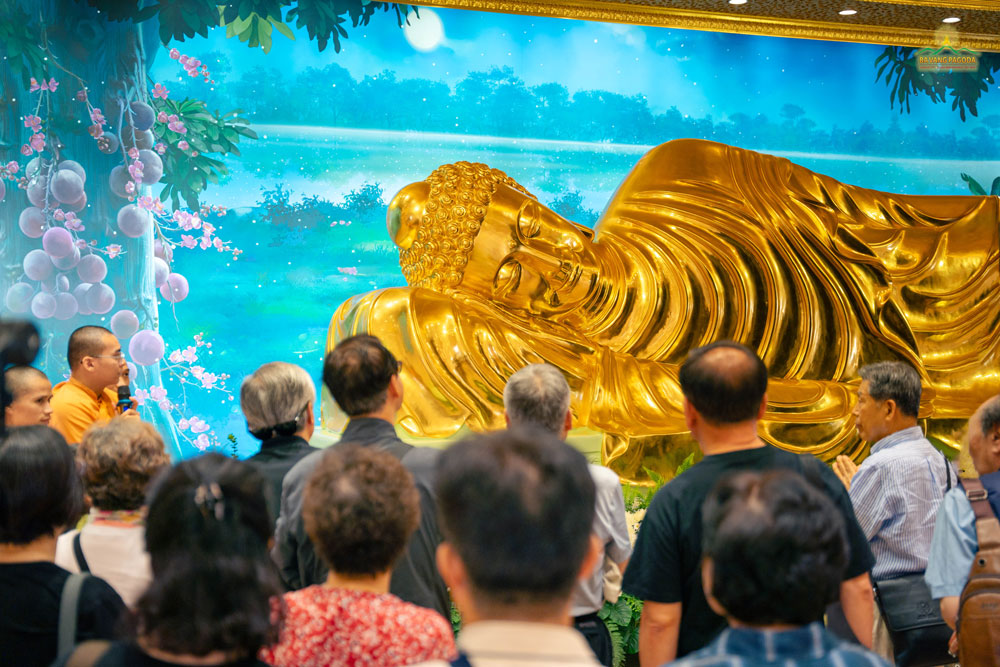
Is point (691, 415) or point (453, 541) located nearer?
point (453, 541)

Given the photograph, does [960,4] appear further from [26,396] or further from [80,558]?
[80,558]

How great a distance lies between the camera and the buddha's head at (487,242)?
11.7ft

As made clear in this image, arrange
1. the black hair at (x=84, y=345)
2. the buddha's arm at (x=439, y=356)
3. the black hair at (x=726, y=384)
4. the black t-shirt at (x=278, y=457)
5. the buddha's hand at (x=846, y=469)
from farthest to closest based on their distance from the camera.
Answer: the buddha's arm at (x=439, y=356) → the black hair at (x=84, y=345) → the buddha's hand at (x=846, y=469) → the black t-shirt at (x=278, y=457) → the black hair at (x=726, y=384)

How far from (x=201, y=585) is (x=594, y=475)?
874 millimetres

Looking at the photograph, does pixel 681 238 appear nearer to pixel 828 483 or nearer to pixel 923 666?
pixel 923 666

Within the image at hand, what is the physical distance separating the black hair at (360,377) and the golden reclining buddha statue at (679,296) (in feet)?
5.24

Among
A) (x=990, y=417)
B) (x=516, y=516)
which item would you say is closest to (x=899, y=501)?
(x=990, y=417)

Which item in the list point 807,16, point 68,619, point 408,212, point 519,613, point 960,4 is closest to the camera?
point 519,613

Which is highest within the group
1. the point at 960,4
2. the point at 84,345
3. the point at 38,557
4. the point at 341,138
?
the point at 960,4

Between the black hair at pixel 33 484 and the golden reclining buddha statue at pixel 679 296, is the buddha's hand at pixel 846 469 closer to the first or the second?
the golden reclining buddha statue at pixel 679 296

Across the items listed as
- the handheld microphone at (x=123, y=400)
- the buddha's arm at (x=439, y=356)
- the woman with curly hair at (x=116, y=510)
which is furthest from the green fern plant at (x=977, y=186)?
the woman with curly hair at (x=116, y=510)

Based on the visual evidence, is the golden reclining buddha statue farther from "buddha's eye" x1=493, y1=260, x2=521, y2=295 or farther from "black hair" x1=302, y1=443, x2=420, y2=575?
"black hair" x1=302, y1=443, x2=420, y2=575

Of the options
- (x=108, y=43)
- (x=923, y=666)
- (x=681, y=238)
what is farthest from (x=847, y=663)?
(x=108, y=43)

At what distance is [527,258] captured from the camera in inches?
143
